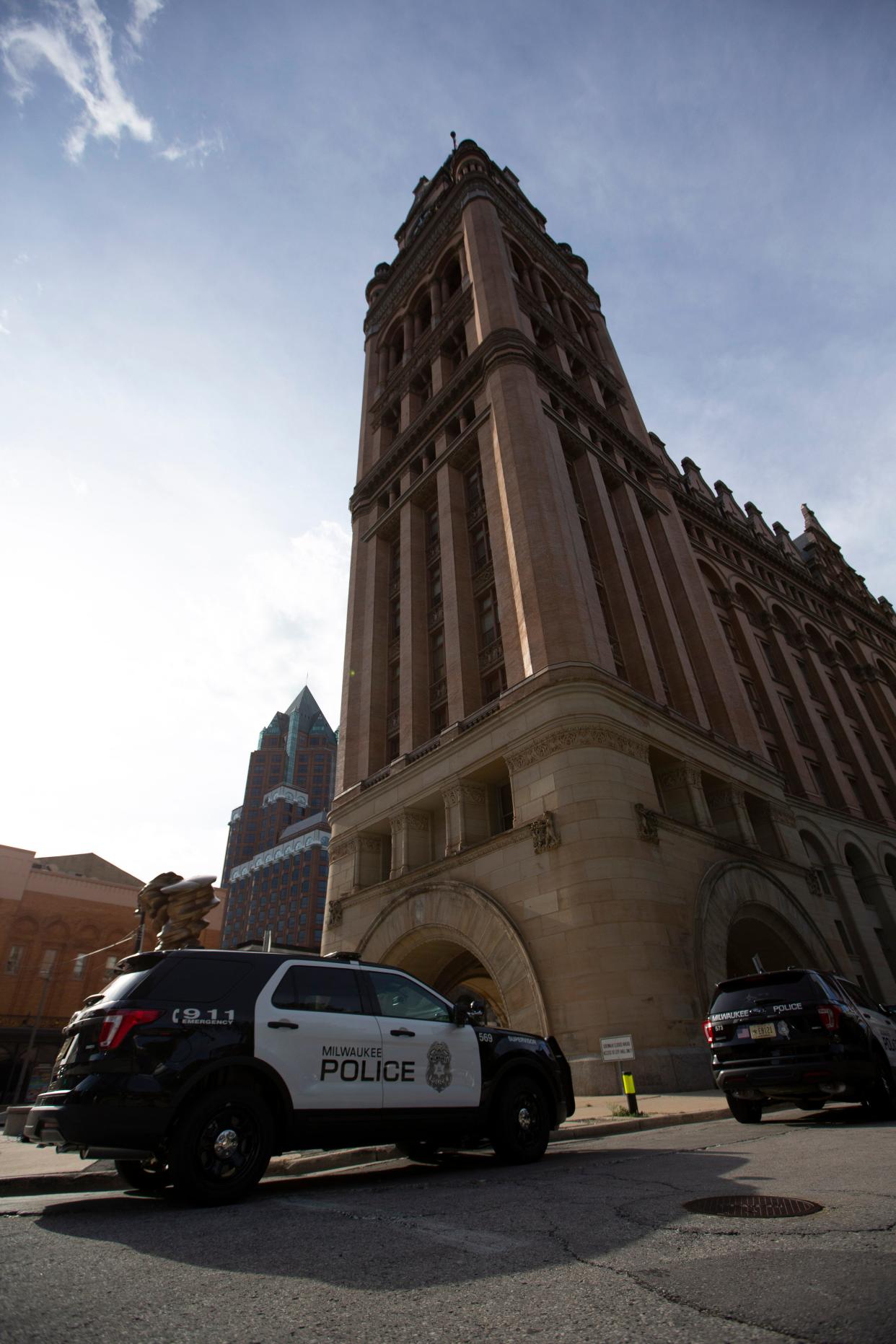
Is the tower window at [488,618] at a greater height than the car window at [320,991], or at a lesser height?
greater

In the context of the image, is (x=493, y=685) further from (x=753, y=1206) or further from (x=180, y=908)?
(x=753, y=1206)

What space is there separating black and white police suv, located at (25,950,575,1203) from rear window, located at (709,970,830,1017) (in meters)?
3.88

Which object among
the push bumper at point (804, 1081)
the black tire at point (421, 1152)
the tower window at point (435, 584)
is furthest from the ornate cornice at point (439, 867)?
the tower window at point (435, 584)

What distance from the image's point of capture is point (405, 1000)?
656 centimetres

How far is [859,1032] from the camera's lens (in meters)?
8.74

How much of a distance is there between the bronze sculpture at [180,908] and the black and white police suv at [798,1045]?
11.4 metres

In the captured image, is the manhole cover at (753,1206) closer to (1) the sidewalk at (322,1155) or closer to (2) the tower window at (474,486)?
(1) the sidewalk at (322,1155)

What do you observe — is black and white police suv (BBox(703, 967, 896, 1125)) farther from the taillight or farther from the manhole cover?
the taillight

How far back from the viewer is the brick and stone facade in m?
118

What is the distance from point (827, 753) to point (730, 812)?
1536cm

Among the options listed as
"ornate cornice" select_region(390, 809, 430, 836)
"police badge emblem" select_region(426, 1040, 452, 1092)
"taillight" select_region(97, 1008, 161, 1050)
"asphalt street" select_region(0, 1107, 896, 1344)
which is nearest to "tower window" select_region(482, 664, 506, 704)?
"ornate cornice" select_region(390, 809, 430, 836)

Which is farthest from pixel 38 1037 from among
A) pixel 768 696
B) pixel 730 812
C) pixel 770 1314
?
pixel 770 1314

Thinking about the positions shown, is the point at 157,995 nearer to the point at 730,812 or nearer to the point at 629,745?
the point at 629,745

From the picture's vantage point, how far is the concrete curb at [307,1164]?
6.03 meters
